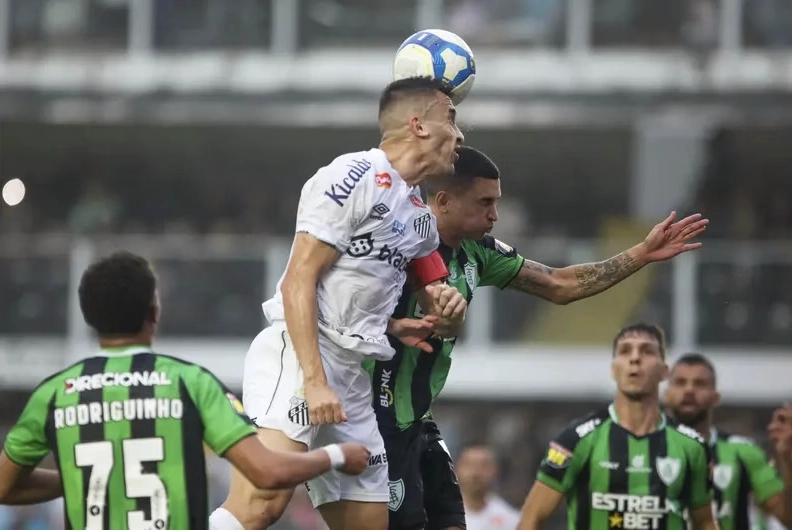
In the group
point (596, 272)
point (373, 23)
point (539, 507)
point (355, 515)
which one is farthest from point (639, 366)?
point (373, 23)

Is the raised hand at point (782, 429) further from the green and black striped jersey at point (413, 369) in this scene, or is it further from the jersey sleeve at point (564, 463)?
the green and black striped jersey at point (413, 369)

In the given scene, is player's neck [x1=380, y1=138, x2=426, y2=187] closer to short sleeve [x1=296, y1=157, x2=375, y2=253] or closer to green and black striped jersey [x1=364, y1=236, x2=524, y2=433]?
short sleeve [x1=296, y1=157, x2=375, y2=253]

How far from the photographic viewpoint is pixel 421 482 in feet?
24.4

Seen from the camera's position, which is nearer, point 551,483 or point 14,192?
point 551,483

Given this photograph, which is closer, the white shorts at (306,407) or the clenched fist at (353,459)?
the clenched fist at (353,459)

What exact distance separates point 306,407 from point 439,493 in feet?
4.53

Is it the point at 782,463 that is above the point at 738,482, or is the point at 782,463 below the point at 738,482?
above

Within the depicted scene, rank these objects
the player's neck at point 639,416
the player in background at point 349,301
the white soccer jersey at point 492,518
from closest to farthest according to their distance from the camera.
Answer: the player in background at point 349,301 → the player's neck at point 639,416 → the white soccer jersey at point 492,518

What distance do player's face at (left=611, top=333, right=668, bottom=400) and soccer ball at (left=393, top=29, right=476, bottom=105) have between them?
7.78ft

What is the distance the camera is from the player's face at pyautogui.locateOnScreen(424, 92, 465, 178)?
6.69m

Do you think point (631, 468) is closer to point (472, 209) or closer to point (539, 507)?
point (539, 507)

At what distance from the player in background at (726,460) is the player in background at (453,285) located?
2.60 meters

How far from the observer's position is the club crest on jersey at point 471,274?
7.52 meters

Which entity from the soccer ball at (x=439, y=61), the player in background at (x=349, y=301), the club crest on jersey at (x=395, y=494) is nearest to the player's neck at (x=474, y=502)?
the club crest on jersey at (x=395, y=494)
